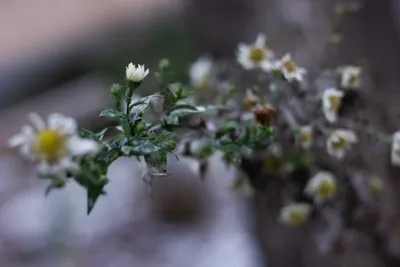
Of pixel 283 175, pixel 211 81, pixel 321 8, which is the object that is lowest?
pixel 283 175

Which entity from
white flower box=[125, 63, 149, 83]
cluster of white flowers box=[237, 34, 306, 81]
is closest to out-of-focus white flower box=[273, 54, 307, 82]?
cluster of white flowers box=[237, 34, 306, 81]

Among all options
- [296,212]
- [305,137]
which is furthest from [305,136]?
[296,212]

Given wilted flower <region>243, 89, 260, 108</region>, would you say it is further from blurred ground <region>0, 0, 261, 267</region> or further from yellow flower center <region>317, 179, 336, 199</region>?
blurred ground <region>0, 0, 261, 267</region>

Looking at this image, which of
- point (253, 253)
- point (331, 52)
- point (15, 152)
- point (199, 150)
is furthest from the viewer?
point (15, 152)

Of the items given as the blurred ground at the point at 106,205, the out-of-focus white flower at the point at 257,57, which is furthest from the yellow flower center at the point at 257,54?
the blurred ground at the point at 106,205

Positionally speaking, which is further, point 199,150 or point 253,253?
point 253,253

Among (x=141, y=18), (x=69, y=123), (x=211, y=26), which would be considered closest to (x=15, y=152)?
(x=211, y=26)

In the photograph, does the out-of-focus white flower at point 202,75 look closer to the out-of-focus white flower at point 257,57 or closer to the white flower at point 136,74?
the out-of-focus white flower at point 257,57

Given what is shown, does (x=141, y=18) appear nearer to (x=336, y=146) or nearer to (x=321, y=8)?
(x=321, y=8)
